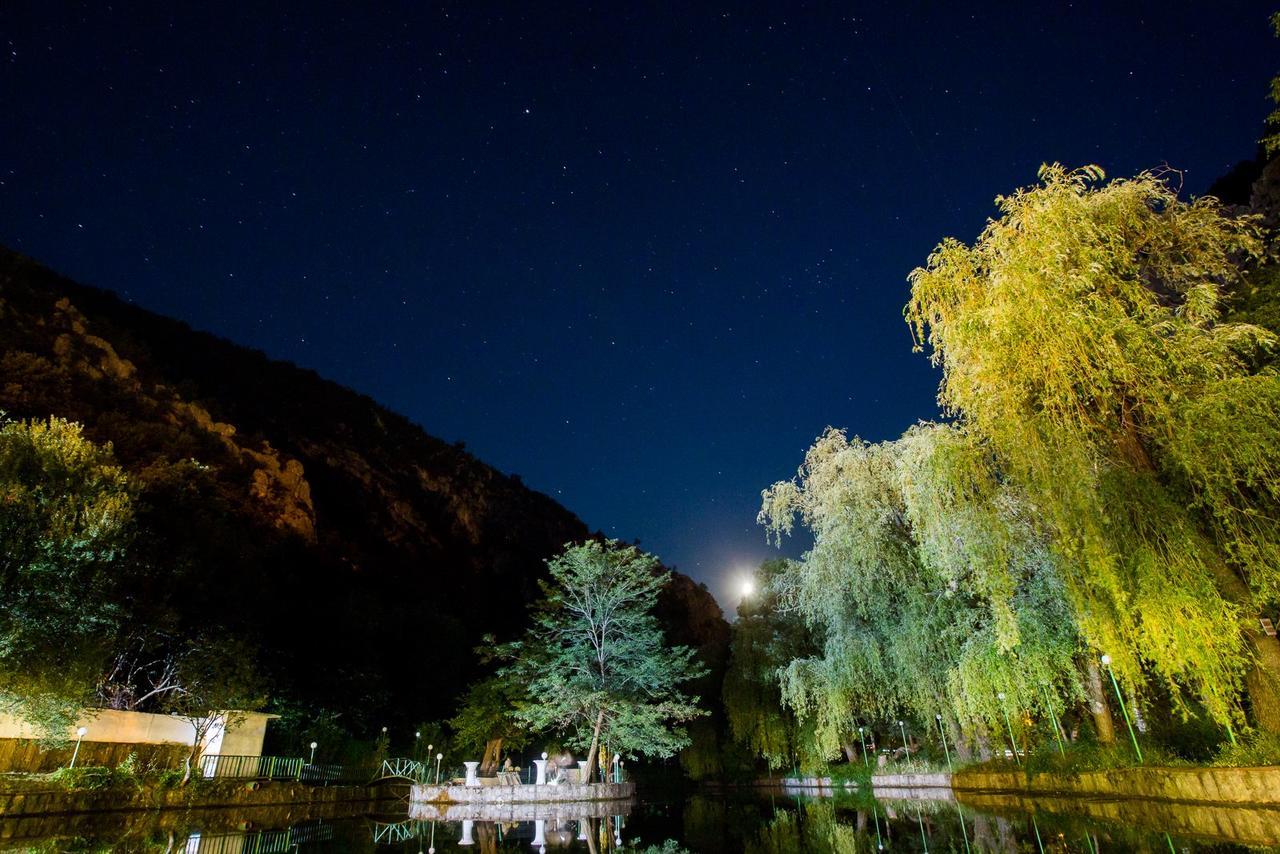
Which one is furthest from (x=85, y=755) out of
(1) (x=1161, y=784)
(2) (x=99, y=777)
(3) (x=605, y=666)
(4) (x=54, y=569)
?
(1) (x=1161, y=784)

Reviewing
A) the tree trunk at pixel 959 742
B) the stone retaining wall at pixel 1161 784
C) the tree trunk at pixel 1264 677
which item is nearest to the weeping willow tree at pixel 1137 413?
the tree trunk at pixel 1264 677

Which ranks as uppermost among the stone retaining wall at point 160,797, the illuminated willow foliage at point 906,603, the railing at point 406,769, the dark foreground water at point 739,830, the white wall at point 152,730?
the illuminated willow foliage at point 906,603

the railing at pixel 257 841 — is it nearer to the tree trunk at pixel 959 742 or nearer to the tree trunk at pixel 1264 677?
the tree trunk at pixel 1264 677

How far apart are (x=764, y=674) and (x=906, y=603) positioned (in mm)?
10549

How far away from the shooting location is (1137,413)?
8922 mm

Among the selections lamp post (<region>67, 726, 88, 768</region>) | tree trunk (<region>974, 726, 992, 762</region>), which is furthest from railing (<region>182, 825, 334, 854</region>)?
tree trunk (<region>974, 726, 992, 762</region>)

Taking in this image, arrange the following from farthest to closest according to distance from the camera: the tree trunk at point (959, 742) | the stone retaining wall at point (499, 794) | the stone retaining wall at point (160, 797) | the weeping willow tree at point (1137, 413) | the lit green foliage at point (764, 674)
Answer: the lit green foliage at point (764, 674), the stone retaining wall at point (499, 794), the tree trunk at point (959, 742), the stone retaining wall at point (160, 797), the weeping willow tree at point (1137, 413)

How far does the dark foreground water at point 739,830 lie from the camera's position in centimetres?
859

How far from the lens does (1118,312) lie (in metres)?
8.59

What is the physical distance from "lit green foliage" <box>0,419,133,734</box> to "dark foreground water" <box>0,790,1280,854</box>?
9.48 ft

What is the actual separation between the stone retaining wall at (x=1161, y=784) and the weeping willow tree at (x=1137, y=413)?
81 centimetres

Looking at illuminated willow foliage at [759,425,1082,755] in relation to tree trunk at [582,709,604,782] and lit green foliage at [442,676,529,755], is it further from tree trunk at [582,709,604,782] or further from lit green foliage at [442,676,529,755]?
lit green foliage at [442,676,529,755]

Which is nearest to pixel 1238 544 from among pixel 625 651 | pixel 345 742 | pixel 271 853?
pixel 271 853

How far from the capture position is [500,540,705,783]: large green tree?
2350 cm
